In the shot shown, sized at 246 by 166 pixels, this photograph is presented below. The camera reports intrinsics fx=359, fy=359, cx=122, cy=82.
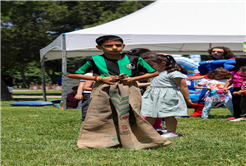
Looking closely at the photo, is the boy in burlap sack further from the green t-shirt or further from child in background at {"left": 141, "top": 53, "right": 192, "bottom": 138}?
child in background at {"left": 141, "top": 53, "right": 192, "bottom": 138}

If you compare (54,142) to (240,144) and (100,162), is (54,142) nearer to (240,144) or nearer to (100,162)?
(100,162)

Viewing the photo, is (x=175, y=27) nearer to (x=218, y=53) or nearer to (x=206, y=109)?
(x=218, y=53)

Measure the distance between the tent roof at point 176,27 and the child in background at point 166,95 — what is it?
515 cm

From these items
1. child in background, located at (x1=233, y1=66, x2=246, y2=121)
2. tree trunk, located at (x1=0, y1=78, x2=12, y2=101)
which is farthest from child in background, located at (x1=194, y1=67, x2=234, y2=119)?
tree trunk, located at (x1=0, y1=78, x2=12, y2=101)

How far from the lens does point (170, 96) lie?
4.77 m

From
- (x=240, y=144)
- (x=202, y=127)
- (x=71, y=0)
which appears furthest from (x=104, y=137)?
(x=71, y=0)

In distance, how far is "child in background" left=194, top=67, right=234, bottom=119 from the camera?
759 centimetres

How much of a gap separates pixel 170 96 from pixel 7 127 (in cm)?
290

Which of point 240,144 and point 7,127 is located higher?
point 240,144

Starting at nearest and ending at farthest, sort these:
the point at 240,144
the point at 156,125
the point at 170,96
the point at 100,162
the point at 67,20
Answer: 1. the point at 100,162
2. the point at 240,144
3. the point at 170,96
4. the point at 156,125
5. the point at 67,20

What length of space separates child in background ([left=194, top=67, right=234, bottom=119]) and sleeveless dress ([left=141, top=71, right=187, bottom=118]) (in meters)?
2.95

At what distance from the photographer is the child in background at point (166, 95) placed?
187 inches

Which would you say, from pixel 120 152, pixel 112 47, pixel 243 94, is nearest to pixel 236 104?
pixel 243 94

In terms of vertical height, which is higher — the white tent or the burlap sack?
the white tent
